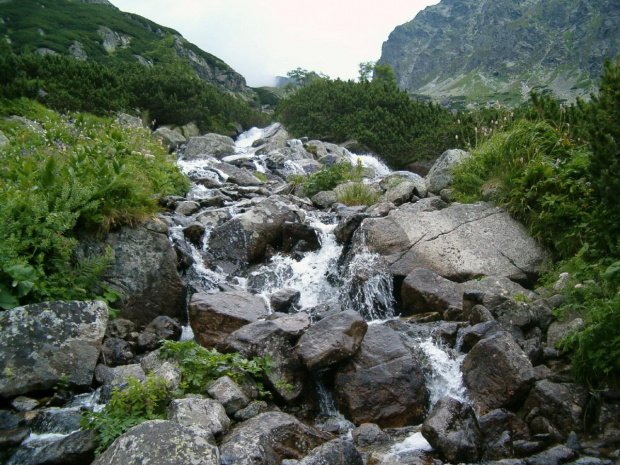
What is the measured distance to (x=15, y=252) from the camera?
5082mm

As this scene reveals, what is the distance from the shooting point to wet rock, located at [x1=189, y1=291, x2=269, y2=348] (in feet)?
19.9

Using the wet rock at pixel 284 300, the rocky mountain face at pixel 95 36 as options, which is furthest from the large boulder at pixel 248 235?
the rocky mountain face at pixel 95 36

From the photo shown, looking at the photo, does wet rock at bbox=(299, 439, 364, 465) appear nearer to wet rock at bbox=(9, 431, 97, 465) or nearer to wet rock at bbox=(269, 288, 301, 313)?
wet rock at bbox=(9, 431, 97, 465)

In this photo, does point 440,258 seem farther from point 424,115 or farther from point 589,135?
point 424,115

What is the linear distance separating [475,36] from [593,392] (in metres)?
198

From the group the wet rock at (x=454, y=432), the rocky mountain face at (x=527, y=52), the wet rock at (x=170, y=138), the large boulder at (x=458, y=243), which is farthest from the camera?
the rocky mountain face at (x=527, y=52)

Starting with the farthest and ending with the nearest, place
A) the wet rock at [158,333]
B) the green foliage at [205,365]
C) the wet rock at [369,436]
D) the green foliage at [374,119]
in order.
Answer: the green foliage at [374,119]
the wet rock at [158,333]
the green foliage at [205,365]
the wet rock at [369,436]

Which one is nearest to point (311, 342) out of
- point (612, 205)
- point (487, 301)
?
point (487, 301)

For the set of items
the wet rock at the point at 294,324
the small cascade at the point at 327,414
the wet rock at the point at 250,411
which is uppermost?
the wet rock at the point at 294,324

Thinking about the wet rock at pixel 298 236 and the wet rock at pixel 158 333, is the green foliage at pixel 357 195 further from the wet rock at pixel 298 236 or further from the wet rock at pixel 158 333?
the wet rock at pixel 158 333

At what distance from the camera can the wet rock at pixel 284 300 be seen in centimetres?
729

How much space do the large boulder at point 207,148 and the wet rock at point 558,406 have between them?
16.2 meters

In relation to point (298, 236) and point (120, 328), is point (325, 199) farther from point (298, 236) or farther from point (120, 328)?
point (120, 328)

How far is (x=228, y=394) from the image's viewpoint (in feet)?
13.8
